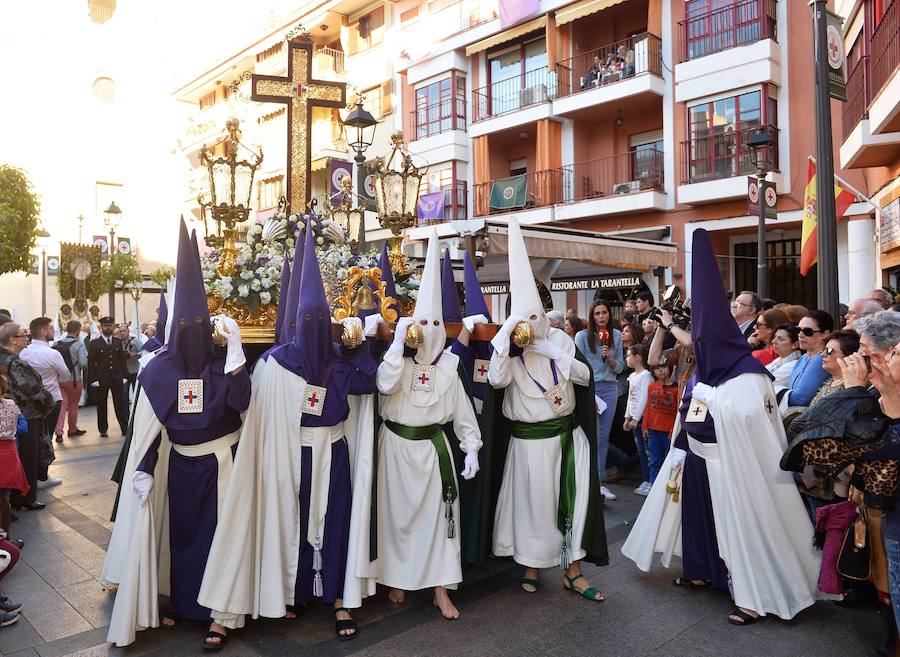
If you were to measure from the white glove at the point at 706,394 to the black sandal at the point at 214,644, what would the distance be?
3201 millimetres

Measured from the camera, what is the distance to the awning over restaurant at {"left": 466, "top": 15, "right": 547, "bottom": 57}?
66.1ft

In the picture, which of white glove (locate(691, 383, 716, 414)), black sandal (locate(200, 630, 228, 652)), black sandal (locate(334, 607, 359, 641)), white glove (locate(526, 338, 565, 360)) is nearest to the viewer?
black sandal (locate(200, 630, 228, 652))

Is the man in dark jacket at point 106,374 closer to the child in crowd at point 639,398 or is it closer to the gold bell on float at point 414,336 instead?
the child in crowd at point 639,398

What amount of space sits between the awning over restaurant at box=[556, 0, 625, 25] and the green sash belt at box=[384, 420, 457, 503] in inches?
667

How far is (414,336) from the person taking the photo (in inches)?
172

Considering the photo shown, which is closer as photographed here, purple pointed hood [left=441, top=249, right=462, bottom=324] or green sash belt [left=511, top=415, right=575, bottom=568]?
green sash belt [left=511, top=415, right=575, bottom=568]

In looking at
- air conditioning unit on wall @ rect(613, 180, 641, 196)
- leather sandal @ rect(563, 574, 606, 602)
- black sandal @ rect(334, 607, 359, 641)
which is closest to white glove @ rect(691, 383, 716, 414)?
leather sandal @ rect(563, 574, 606, 602)

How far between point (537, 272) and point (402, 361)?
889 centimetres

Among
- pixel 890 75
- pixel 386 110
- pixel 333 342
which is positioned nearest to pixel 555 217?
pixel 386 110

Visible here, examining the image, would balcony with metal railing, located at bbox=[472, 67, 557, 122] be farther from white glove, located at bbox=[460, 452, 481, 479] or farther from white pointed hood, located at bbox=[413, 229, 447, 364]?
white glove, located at bbox=[460, 452, 481, 479]

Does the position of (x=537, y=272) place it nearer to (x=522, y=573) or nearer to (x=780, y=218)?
(x=780, y=218)

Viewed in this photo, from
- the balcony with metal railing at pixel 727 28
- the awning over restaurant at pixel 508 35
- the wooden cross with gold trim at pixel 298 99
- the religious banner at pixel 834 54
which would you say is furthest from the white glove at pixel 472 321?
the awning over restaurant at pixel 508 35

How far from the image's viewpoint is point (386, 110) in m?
25.1

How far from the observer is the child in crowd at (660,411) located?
21.9 feet
